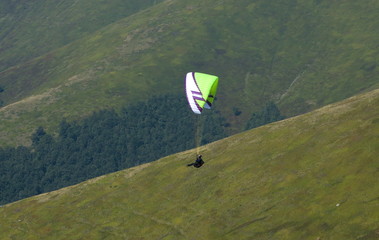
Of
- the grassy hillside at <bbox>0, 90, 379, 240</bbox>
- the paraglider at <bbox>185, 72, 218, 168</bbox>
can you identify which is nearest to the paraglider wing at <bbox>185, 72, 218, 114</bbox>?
the paraglider at <bbox>185, 72, 218, 168</bbox>

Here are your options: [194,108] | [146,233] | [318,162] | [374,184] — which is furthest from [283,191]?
[194,108]

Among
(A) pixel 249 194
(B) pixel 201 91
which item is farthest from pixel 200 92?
(A) pixel 249 194

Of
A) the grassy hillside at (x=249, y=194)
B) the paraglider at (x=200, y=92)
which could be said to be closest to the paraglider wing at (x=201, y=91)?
the paraglider at (x=200, y=92)

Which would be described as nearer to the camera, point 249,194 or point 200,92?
point 200,92

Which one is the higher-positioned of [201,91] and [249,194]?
[201,91]

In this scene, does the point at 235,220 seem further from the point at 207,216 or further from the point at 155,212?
the point at 155,212

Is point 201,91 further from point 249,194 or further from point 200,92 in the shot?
point 249,194
